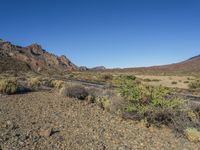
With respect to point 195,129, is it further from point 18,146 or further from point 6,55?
point 6,55

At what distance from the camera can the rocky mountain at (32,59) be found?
332 ft

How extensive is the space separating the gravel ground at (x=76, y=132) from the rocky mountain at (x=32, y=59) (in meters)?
71.6

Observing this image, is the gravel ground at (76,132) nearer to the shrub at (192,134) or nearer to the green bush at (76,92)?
the shrub at (192,134)

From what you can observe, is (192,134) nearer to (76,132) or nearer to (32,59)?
(76,132)

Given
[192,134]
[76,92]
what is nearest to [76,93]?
[76,92]

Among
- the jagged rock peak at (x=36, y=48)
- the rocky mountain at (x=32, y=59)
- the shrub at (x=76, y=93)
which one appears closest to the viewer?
the shrub at (x=76, y=93)

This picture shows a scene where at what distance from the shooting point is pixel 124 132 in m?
10.2

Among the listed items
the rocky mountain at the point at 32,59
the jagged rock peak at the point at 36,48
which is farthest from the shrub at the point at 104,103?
the jagged rock peak at the point at 36,48

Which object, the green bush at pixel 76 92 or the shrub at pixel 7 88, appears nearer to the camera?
the green bush at pixel 76 92

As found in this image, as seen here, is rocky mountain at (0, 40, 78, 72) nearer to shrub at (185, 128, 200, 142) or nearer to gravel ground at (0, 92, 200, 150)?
gravel ground at (0, 92, 200, 150)

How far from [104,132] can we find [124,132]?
0.65m

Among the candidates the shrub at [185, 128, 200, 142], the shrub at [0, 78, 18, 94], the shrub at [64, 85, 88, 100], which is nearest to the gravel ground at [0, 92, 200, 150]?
the shrub at [185, 128, 200, 142]

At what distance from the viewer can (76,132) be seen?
9.81 m

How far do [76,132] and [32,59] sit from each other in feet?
353
